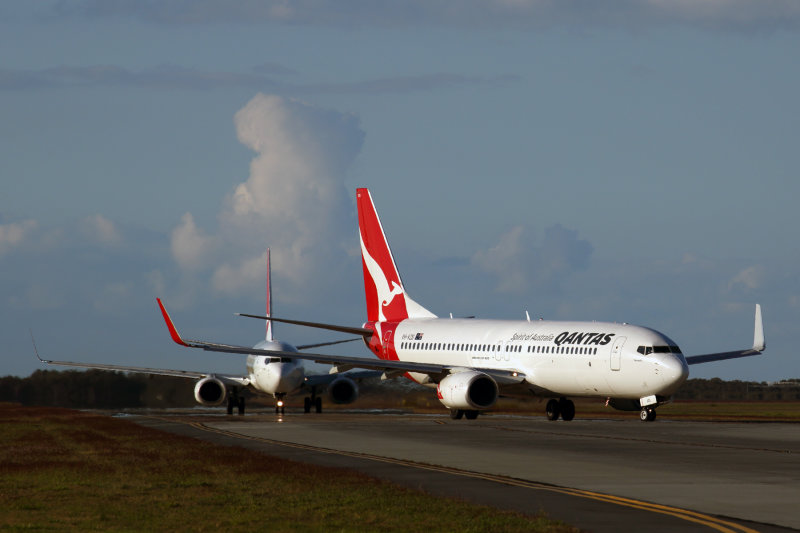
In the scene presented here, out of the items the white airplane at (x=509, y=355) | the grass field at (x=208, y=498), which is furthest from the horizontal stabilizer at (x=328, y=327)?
the grass field at (x=208, y=498)

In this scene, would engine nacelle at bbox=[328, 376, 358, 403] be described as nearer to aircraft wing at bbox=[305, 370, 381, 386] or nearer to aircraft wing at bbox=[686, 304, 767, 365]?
aircraft wing at bbox=[305, 370, 381, 386]

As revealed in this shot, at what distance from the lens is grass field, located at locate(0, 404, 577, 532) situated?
13836 mm

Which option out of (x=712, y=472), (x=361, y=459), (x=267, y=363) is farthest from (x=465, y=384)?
(x=712, y=472)

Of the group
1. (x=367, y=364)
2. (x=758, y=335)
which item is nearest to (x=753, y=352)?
(x=758, y=335)

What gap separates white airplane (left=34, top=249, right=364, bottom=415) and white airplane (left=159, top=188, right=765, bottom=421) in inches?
125

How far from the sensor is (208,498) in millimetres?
16484

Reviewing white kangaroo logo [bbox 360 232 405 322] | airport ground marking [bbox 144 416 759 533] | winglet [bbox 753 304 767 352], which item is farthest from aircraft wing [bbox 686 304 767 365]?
airport ground marking [bbox 144 416 759 533]

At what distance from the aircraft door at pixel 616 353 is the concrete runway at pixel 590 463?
2015 millimetres

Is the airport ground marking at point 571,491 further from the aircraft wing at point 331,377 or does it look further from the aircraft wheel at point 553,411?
the aircraft wing at point 331,377

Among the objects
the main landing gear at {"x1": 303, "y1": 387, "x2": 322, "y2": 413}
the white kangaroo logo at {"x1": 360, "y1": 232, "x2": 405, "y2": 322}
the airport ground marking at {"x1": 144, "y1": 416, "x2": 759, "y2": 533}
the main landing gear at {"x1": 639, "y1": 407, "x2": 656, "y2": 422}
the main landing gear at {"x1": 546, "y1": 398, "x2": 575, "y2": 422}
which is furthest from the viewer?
the main landing gear at {"x1": 303, "y1": 387, "x2": 322, "y2": 413}

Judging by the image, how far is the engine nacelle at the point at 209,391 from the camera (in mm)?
55562

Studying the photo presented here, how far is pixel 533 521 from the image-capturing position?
13.8 meters

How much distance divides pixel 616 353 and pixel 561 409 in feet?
21.6

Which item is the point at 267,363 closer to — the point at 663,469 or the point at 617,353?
the point at 617,353
